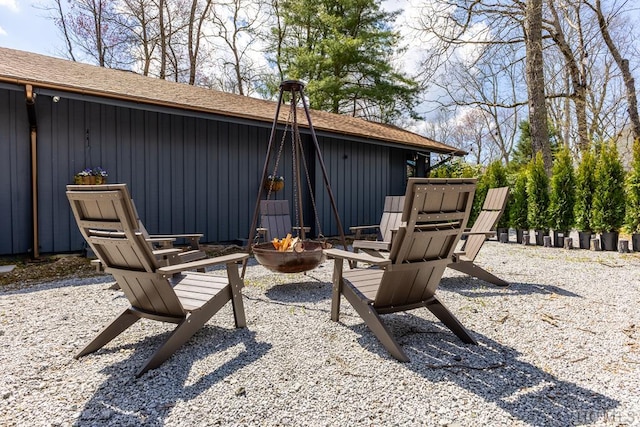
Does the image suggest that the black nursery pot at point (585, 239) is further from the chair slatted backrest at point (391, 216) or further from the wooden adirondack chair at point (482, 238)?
the chair slatted backrest at point (391, 216)

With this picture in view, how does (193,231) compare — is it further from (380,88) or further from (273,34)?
(273,34)

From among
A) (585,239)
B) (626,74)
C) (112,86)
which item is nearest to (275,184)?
(112,86)

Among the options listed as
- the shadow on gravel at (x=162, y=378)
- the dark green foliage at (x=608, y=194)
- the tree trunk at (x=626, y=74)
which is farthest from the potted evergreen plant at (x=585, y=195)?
the shadow on gravel at (x=162, y=378)

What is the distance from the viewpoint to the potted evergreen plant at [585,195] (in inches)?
261

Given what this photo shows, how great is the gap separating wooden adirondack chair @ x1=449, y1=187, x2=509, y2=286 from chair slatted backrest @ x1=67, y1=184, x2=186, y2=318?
2796 mm

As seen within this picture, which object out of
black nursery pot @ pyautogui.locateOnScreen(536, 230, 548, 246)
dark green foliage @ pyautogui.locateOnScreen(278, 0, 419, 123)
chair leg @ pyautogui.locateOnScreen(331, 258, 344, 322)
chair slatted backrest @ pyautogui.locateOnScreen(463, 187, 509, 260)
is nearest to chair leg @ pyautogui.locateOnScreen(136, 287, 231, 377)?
chair leg @ pyautogui.locateOnScreen(331, 258, 344, 322)

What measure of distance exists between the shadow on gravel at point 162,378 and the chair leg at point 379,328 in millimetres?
652

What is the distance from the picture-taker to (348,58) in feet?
44.2

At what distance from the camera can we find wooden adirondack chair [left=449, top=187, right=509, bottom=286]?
13.1 feet

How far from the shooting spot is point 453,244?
2.40 meters

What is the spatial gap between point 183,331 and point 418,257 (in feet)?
4.87

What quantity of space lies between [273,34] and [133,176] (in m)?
11.2

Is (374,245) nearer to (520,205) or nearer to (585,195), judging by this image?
(585,195)

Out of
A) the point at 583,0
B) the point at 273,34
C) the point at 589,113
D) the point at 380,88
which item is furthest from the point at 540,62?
the point at 273,34
